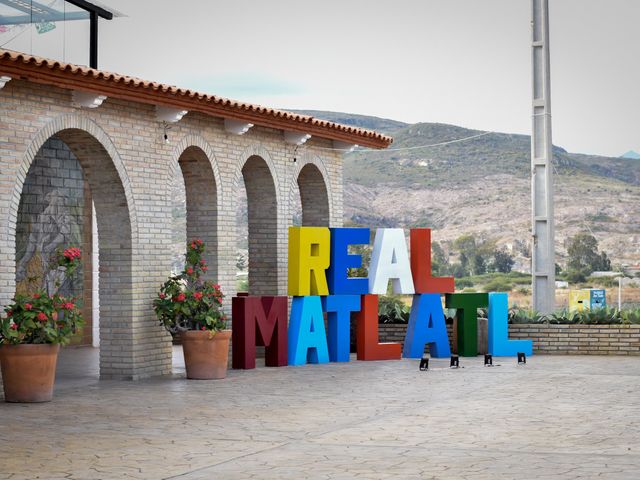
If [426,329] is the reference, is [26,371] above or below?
below

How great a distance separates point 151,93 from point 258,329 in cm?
425

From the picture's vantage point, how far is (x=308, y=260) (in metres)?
19.0

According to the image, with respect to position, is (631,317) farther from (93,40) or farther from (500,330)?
(93,40)

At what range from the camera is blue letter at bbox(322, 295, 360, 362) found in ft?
63.5

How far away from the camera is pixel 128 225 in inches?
647

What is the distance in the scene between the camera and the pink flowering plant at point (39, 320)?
13438 mm

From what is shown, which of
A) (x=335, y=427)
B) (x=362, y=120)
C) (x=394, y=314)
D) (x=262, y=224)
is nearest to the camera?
(x=335, y=427)

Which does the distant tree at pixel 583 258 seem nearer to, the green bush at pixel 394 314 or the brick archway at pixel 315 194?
the green bush at pixel 394 314

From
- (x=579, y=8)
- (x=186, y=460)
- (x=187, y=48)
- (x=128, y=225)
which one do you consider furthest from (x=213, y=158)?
(x=579, y=8)

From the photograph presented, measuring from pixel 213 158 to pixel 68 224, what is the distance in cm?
627

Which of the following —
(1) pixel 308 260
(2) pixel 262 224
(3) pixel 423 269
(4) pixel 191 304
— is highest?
(2) pixel 262 224

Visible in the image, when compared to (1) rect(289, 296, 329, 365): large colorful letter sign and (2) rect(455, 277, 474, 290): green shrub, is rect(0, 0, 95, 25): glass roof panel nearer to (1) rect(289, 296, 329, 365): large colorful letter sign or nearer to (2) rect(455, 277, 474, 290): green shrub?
(1) rect(289, 296, 329, 365): large colorful letter sign

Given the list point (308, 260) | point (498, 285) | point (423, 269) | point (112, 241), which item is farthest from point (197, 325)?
point (498, 285)

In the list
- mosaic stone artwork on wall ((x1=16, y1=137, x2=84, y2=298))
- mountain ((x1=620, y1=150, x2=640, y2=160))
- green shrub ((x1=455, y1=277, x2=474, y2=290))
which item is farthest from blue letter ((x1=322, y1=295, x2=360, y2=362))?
mountain ((x1=620, y1=150, x2=640, y2=160))
